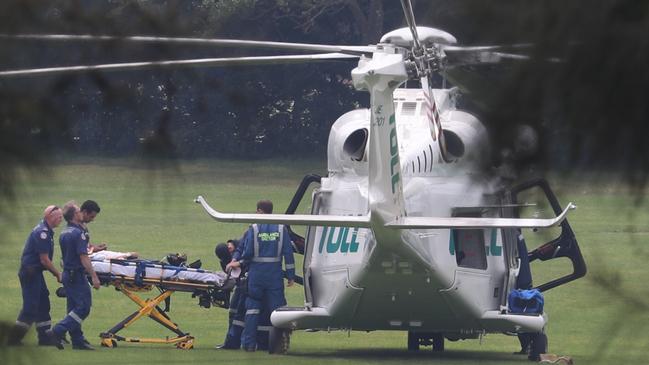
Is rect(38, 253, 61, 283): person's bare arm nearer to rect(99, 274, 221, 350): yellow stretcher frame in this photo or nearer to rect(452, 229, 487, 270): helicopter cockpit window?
rect(99, 274, 221, 350): yellow stretcher frame

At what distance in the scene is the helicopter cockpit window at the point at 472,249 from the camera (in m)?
12.9

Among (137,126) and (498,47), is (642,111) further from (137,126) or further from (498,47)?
(137,126)

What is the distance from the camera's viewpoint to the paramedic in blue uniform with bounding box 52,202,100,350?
522 inches

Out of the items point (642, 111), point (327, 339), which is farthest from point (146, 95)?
point (327, 339)

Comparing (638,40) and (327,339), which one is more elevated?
(638,40)

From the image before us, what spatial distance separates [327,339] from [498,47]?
14015 mm

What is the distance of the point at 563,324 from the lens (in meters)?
16.5

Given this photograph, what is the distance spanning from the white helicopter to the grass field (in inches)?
25.8

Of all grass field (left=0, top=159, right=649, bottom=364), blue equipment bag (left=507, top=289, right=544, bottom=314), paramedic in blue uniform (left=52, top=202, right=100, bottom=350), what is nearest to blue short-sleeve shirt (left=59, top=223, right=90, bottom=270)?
paramedic in blue uniform (left=52, top=202, right=100, bottom=350)

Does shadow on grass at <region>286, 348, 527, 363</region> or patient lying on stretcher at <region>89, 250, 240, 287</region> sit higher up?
patient lying on stretcher at <region>89, 250, 240, 287</region>

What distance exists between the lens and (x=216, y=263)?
A: 22.3 meters

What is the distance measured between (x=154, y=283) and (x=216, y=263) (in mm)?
8764

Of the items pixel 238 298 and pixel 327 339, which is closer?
pixel 238 298

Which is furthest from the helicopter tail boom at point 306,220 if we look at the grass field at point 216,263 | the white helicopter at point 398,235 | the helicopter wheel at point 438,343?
the helicopter wheel at point 438,343
